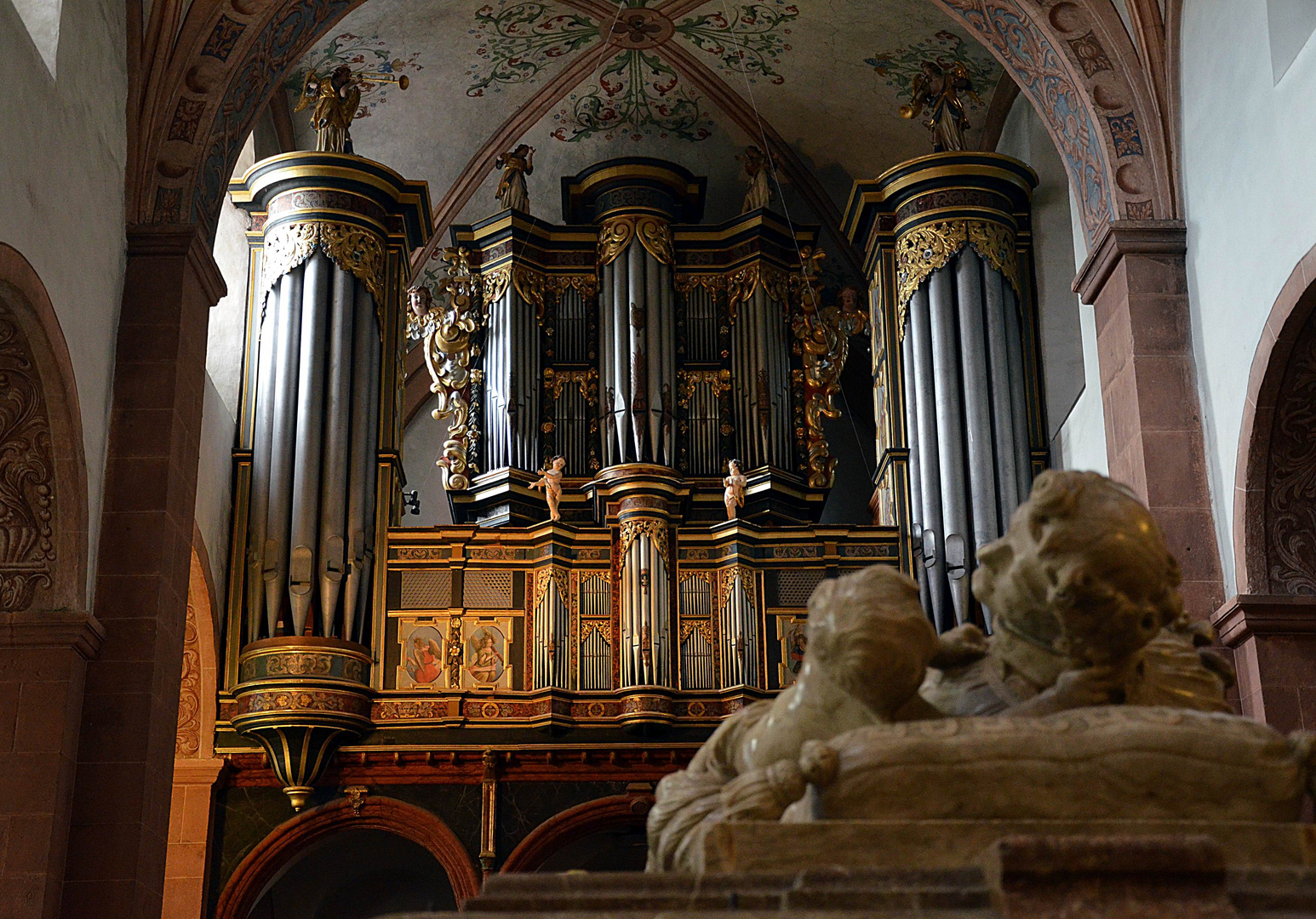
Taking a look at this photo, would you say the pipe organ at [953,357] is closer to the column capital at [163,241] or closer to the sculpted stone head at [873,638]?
the column capital at [163,241]

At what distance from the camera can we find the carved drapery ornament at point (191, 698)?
1124 centimetres

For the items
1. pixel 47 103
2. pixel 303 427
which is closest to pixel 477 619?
pixel 303 427

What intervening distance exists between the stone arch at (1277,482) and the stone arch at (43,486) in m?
5.41

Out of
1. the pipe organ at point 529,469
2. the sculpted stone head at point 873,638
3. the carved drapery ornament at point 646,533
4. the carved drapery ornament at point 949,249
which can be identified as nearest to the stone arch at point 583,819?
the pipe organ at point 529,469

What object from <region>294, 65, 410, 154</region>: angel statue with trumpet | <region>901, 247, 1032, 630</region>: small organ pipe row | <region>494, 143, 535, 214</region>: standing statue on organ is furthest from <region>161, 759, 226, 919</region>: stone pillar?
<region>494, 143, 535, 214</region>: standing statue on organ

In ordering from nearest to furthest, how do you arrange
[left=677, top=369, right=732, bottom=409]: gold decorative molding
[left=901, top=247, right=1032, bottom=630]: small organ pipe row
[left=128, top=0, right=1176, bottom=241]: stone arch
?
1. [left=128, top=0, right=1176, bottom=241]: stone arch
2. [left=901, top=247, right=1032, bottom=630]: small organ pipe row
3. [left=677, top=369, right=732, bottom=409]: gold decorative molding

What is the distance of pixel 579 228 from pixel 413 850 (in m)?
4.94

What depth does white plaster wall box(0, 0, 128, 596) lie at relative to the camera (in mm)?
7594

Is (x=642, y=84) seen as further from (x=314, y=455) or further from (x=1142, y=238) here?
(x=1142, y=238)

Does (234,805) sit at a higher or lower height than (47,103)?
lower

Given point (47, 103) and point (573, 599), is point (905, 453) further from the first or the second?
point (47, 103)

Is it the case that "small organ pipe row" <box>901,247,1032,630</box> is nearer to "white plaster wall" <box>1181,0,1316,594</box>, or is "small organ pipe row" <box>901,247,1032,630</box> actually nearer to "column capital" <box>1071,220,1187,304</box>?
"column capital" <box>1071,220,1187,304</box>

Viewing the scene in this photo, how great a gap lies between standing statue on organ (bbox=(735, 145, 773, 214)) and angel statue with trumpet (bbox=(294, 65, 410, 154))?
2916 millimetres

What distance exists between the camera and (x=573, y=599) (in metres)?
11.7
